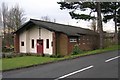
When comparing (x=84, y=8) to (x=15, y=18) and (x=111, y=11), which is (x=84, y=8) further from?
(x=15, y=18)

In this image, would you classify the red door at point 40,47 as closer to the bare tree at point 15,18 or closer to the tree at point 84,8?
the tree at point 84,8

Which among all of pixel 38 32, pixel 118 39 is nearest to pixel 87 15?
pixel 38 32

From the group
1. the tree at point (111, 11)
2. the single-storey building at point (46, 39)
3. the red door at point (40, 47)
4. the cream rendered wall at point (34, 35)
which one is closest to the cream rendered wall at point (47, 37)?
the single-storey building at point (46, 39)

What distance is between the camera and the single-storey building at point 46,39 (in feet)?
117

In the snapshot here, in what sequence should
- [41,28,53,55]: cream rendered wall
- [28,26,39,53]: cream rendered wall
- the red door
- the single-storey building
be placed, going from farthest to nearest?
[28,26,39,53]: cream rendered wall < the red door < [41,28,53,55]: cream rendered wall < the single-storey building

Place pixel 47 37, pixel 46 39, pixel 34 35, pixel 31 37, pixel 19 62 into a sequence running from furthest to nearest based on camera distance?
pixel 31 37 → pixel 34 35 → pixel 46 39 → pixel 47 37 → pixel 19 62

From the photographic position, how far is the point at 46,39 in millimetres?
37250

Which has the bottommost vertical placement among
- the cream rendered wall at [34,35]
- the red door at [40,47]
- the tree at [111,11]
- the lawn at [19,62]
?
the lawn at [19,62]

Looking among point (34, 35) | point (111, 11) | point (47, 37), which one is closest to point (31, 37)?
point (34, 35)

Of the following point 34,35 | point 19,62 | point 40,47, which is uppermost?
point 34,35

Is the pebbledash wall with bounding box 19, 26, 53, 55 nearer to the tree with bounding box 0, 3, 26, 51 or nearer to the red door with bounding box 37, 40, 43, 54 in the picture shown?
the red door with bounding box 37, 40, 43, 54

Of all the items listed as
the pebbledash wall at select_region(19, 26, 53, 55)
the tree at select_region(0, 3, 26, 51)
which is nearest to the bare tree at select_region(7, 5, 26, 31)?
the tree at select_region(0, 3, 26, 51)

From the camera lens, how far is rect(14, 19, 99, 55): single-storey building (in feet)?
117

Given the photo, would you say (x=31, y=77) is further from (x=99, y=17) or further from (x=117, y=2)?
(x=117, y=2)
